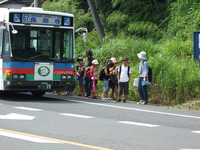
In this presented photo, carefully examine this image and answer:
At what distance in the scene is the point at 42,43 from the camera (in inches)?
627

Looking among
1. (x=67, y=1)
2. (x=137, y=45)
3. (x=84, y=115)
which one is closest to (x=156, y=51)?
(x=137, y=45)

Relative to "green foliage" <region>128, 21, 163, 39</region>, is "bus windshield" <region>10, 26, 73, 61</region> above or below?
below

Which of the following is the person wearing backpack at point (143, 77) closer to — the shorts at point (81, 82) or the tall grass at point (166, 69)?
the tall grass at point (166, 69)

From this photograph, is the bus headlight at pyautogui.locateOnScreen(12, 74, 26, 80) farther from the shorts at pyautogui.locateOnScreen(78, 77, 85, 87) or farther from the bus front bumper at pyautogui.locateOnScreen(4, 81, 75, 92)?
the shorts at pyautogui.locateOnScreen(78, 77, 85, 87)

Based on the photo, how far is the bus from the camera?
15.5 metres

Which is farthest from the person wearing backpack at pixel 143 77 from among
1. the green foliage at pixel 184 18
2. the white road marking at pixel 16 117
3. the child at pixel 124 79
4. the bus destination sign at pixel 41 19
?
the green foliage at pixel 184 18

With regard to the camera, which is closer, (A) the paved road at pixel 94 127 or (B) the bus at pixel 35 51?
(A) the paved road at pixel 94 127

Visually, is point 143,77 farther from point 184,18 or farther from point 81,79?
point 184,18

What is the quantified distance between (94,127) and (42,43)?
660cm

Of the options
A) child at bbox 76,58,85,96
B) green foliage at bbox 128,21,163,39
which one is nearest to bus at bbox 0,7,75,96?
child at bbox 76,58,85,96

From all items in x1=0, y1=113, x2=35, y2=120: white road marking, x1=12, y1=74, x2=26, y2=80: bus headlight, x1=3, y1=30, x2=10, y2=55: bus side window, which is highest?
x1=3, y1=30, x2=10, y2=55: bus side window

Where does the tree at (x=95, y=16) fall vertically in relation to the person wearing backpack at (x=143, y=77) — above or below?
above

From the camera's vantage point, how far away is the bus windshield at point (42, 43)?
1553 centimetres

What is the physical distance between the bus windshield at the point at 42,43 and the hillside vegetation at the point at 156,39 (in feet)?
9.24
